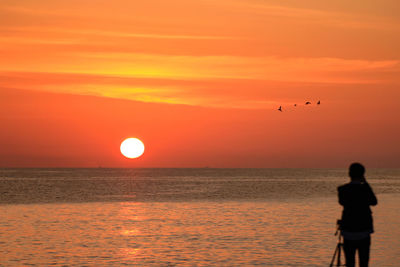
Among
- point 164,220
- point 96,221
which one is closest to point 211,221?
point 164,220

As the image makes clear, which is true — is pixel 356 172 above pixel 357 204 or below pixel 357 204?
above

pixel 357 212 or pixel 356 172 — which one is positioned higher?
pixel 356 172

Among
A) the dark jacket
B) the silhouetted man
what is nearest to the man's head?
the silhouetted man

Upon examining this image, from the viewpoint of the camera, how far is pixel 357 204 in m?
12.6

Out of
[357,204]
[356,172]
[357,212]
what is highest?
[356,172]

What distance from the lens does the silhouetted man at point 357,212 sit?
12547 millimetres

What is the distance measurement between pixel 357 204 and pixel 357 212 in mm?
168

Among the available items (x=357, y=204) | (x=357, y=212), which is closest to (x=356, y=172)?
(x=357, y=204)

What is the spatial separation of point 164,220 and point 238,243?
37.8 ft

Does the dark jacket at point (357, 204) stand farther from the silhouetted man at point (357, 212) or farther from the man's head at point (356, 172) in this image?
the man's head at point (356, 172)

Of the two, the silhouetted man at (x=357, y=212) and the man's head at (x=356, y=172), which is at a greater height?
the man's head at (x=356, y=172)

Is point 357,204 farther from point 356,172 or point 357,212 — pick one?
point 356,172

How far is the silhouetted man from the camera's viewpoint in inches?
494

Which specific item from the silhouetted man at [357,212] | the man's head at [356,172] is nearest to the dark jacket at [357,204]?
the silhouetted man at [357,212]
